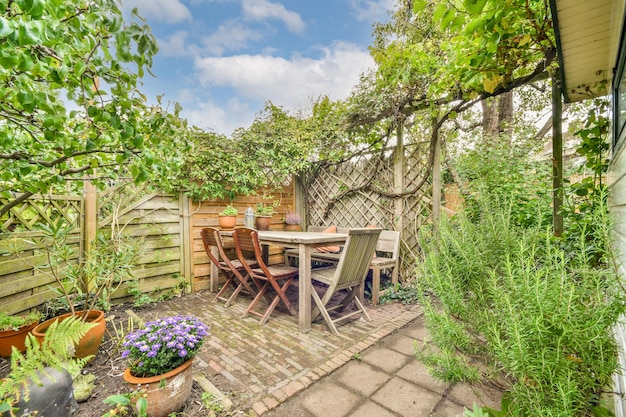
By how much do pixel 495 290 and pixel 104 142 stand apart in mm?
1883

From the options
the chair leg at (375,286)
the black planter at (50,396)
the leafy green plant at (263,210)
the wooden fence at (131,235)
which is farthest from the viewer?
the leafy green plant at (263,210)

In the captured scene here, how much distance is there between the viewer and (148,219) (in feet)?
11.9

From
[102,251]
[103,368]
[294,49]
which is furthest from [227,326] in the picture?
[294,49]

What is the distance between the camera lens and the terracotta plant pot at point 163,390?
5.01ft

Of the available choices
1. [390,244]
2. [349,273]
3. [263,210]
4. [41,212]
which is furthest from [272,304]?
[41,212]

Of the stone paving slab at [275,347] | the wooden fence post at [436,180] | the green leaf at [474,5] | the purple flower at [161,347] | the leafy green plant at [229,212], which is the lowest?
the stone paving slab at [275,347]

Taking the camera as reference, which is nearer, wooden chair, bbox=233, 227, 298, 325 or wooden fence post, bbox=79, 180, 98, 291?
wooden chair, bbox=233, 227, 298, 325

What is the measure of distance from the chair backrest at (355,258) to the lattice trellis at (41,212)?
2.21 metres

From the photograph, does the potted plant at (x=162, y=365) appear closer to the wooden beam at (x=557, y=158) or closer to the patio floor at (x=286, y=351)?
the patio floor at (x=286, y=351)

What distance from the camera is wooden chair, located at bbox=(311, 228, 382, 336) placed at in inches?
104

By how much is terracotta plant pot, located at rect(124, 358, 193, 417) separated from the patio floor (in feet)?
1.03

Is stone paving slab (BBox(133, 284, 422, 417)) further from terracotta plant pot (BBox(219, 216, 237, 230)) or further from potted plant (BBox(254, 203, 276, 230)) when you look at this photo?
potted plant (BBox(254, 203, 276, 230))

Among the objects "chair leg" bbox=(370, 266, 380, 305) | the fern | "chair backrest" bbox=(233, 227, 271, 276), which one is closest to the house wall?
the fern

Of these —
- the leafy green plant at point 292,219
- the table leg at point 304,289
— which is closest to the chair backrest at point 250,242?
the table leg at point 304,289
